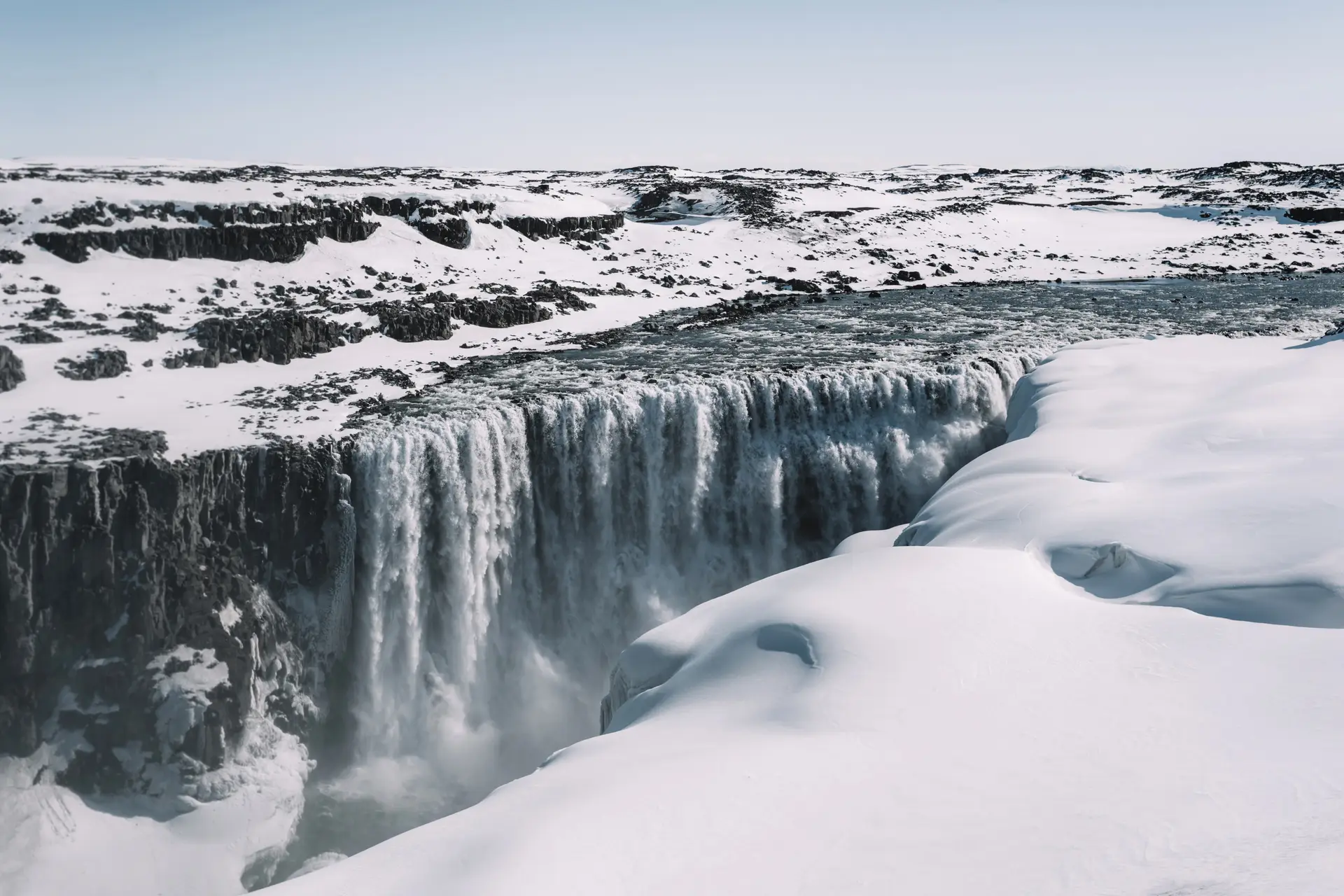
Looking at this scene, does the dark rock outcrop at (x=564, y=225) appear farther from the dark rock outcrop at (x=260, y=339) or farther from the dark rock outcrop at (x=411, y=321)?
the dark rock outcrop at (x=260, y=339)

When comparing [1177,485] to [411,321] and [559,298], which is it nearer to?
[411,321]

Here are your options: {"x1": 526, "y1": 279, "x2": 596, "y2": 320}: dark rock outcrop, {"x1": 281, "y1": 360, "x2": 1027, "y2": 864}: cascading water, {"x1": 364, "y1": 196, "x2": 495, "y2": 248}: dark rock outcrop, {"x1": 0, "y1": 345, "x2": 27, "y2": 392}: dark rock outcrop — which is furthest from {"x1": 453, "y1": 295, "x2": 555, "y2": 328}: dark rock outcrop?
{"x1": 0, "y1": 345, "x2": 27, "y2": 392}: dark rock outcrop

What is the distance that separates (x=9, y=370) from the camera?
20.0 meters

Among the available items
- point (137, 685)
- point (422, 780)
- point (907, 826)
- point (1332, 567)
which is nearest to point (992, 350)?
point (1332, 567)

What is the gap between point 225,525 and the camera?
1758 cm

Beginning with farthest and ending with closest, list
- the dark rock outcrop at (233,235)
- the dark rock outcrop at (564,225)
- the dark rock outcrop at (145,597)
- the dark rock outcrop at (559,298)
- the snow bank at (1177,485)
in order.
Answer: the dark rock outcrop at (564,225)
the dark rock outcrop at (559,298)
the dark rock outcrop at (233,235)
the dark rock outcrop at (145,597)
the snow bank at (1177,485)

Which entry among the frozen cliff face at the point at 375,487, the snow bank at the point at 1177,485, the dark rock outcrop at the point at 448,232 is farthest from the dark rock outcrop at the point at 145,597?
the dark rock outcrop at the point at 448,232

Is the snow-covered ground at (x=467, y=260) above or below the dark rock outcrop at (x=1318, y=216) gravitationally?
below

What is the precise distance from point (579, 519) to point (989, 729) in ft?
42.4

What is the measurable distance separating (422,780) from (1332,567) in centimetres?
1497

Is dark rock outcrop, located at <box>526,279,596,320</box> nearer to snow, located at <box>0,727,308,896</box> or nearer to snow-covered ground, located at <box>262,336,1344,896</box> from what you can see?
snow, located at <box>0,727,308,896</box>

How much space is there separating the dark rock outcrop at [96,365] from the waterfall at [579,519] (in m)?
7.48

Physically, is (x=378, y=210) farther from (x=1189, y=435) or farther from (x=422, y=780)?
(x=1189, y=435)

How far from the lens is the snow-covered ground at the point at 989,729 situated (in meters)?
6.63
